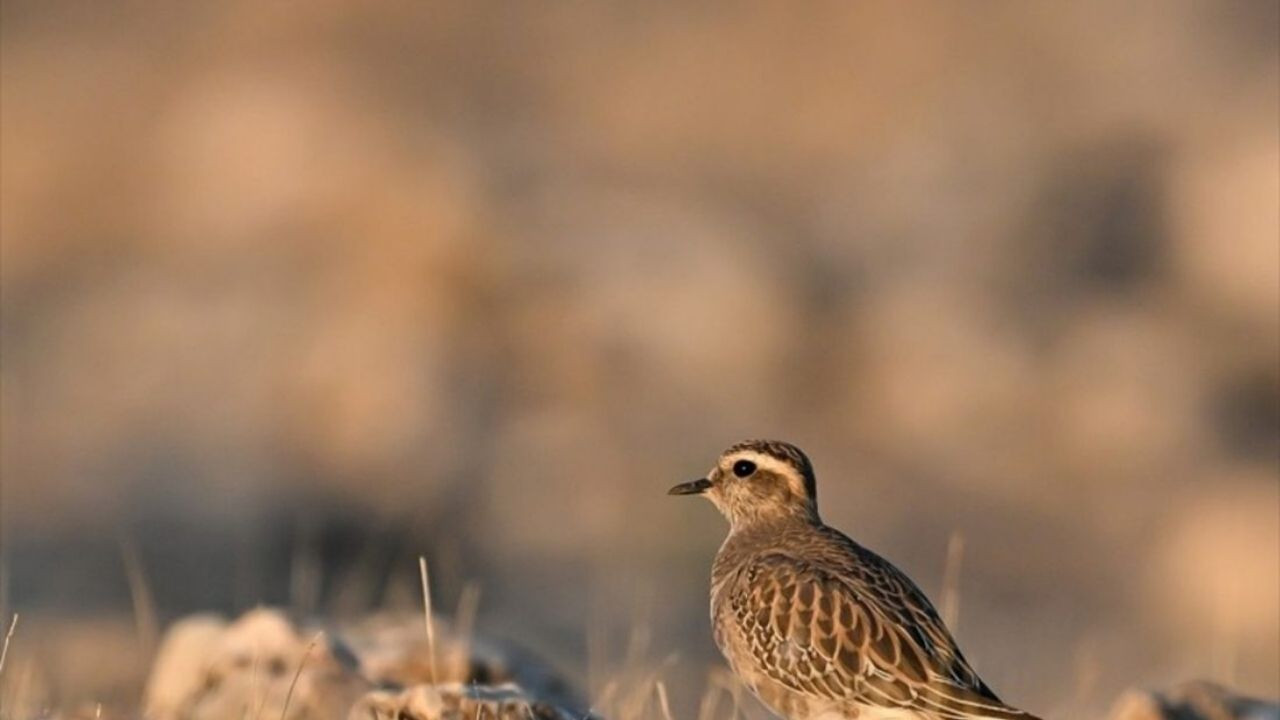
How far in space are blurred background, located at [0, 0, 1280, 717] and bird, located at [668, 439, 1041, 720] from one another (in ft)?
31.0

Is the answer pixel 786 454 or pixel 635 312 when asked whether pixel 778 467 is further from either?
pixel 635 312

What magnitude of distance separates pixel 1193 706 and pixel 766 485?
6.11ft

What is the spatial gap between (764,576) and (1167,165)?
90.0ft

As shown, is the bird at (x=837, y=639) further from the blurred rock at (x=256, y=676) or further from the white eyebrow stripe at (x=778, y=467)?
the blurred rock at (x=256, y=676)

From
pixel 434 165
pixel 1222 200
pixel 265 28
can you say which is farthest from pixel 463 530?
pixel 265 28

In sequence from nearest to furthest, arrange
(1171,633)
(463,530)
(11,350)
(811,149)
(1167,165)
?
1. (1171,633)
2. (463,530)
3. (11,350)
4. (1167,165)
5. (811,149)

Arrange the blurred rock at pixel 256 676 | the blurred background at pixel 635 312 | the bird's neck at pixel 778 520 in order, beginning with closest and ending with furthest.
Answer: the blurred rock at pixel 256 676 < the bird's neck at pixel 778 520 < the blurred background at pixel 635 312

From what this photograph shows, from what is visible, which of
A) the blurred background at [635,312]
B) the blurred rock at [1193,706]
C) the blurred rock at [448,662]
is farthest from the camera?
the blurred background at [635,312]

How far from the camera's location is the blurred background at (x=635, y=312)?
87.1 ft

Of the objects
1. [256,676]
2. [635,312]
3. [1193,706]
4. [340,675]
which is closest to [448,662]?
[340,675]

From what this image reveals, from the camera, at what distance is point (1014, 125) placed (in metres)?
37.4

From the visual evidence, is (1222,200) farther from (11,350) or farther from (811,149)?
(11,350)

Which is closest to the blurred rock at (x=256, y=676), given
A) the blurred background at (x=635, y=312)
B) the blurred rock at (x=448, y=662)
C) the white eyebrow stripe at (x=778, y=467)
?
the blurred rock at (x=448, y=662)

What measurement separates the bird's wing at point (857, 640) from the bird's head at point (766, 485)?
76cm
